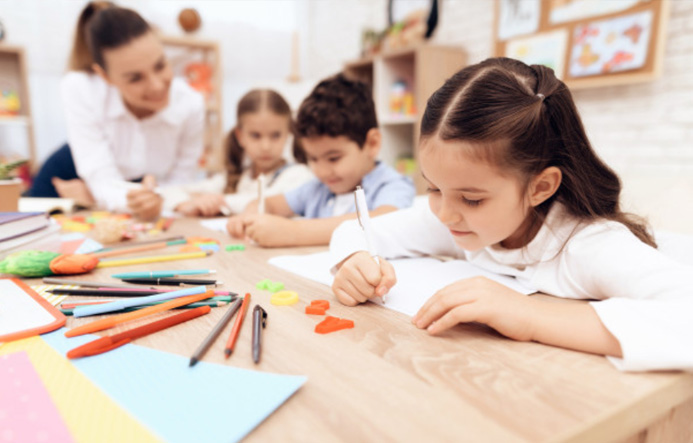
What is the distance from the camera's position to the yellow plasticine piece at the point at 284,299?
0.49m

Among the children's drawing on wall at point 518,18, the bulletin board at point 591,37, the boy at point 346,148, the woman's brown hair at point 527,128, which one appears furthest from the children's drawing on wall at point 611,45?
the woman's brown hair at point 527,128

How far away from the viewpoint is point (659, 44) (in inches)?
58.6

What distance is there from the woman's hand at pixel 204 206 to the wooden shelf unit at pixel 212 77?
5.80 feet

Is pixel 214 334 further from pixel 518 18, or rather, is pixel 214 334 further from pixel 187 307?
pixel 518 18

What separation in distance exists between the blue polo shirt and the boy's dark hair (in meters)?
0.09

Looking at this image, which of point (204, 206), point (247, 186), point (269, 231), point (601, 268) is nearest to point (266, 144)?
point (247, 186)

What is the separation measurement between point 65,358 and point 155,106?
4.41 feet

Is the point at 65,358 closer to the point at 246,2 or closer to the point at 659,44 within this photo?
the point at 659,44

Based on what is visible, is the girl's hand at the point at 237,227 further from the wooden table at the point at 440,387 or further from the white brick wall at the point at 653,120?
the white brick wall at the point at 653,120

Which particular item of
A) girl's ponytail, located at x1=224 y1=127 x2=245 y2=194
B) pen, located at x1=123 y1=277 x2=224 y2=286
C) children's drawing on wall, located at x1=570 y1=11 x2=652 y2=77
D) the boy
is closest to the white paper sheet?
pen, located at x1=123 y1=277 x2=224 y2=286

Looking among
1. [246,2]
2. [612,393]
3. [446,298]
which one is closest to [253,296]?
[446,298]

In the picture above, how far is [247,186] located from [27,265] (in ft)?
3.33

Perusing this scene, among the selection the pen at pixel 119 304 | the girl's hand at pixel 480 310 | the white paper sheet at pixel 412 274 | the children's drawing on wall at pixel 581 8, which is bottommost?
the white paper sheet at pixel 412 274

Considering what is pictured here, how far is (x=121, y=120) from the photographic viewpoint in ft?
5.10
